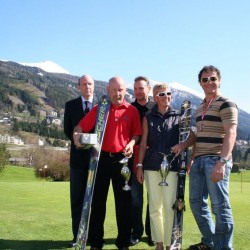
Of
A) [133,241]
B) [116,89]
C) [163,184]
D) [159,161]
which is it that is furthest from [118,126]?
[133,241]

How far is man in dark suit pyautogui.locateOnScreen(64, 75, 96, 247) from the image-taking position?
632 cm

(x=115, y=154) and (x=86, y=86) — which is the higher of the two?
(x=86, y=86)

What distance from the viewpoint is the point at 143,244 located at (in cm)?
640

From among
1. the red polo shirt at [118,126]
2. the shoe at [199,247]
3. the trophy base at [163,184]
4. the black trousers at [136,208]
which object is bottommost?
the shoe at [199,247]

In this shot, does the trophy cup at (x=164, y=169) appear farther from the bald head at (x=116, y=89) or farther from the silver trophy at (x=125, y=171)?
the bald head at (x=116, y=89)

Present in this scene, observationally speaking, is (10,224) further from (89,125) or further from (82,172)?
(89,125)

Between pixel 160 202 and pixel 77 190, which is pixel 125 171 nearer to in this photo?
pixel 160 202

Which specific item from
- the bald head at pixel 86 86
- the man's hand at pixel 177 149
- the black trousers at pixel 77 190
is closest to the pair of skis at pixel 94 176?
the man's hand at pixel 177 149

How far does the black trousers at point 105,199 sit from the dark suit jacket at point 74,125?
2.32 feet

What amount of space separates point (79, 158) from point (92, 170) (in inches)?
35.7

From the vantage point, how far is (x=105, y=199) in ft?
18.9

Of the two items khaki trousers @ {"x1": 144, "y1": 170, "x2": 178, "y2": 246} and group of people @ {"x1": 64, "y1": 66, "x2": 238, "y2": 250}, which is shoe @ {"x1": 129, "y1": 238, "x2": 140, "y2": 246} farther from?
khaki trousers @ {"x1": 144, "y1": 170, "x2": 178, "y2": 246}

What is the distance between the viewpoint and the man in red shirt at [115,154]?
5617 millimetres

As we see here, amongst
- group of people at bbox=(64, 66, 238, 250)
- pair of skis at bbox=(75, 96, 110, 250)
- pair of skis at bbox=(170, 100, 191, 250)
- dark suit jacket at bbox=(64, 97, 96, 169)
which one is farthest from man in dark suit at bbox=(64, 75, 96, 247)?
pair of skis at bbox=(170, 100, 191, 250)
